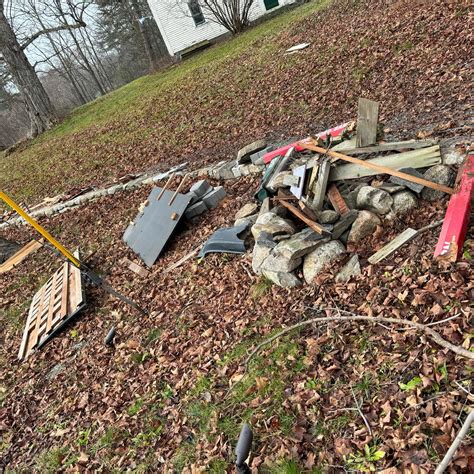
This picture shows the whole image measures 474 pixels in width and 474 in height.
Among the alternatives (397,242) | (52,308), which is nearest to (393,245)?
(397,242)

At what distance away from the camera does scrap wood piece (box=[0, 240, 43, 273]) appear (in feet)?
26.5

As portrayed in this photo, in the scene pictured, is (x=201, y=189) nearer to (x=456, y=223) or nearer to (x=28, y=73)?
(x=456, y=223)

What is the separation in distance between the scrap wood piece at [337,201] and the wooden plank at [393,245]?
69 cm

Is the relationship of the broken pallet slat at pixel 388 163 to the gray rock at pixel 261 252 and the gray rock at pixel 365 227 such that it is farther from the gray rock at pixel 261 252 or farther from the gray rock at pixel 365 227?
the gray rock at pixel 261 252

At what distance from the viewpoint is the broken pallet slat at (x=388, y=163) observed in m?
4.26

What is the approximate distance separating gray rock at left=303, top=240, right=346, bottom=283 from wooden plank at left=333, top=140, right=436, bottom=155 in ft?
4.18

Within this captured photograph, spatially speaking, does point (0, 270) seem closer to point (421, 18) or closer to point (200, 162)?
point (200, 162)

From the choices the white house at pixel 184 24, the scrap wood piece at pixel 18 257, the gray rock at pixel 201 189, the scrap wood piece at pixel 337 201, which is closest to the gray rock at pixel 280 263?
the scrap wood piece at pixel 337 201

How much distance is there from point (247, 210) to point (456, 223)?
2929 mm

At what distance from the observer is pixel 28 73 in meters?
19.7

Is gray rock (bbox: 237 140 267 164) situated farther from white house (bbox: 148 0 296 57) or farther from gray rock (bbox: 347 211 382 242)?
white house (bbox: 148 0 296 57)

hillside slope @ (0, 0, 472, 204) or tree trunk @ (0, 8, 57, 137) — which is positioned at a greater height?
tree trunk @ (0, 8, 57, 137)

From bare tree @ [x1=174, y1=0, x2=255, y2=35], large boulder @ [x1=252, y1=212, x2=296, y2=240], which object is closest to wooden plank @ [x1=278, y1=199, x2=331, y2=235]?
large boulder @ [x1=252, y1=212, x2=296, y2=240]

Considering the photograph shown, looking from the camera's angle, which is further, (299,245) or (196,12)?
(196,12)
